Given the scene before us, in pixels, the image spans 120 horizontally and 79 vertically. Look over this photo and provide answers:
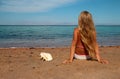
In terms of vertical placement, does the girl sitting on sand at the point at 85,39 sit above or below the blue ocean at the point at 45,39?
above

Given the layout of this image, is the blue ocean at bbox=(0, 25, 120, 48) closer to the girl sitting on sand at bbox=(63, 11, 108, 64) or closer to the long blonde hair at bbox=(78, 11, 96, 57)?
the girl sitting on sand at bbox=(63, 11, 108, 64)

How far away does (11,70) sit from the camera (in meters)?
6.71

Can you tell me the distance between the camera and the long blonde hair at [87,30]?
6.47 meters

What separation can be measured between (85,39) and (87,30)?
266 millimetres

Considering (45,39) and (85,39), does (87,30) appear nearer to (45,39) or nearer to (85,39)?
(85,39)

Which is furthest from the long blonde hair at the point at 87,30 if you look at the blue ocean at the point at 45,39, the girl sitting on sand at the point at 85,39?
the blue ocean at the point at 45,39

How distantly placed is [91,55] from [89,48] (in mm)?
268

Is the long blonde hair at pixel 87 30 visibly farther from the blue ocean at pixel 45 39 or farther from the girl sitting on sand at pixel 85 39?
the blue ocean at pixel 45 39

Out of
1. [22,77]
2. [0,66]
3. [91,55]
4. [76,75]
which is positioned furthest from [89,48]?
[0,66]

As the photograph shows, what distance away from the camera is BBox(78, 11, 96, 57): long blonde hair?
6.47 metres

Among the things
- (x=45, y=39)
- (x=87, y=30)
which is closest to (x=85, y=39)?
(x=87, y=30)

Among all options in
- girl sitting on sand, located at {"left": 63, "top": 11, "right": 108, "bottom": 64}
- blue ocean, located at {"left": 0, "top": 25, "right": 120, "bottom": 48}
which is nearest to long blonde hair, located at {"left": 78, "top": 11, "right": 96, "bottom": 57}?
girl sitting on sand, located at {"left": 63, "top": 11, "right": 108, "bottom": 64}

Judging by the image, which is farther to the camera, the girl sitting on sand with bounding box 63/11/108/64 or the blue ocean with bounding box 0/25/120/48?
the blue ocean with bounding box 0/25/120/48

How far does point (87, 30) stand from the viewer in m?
6.53
